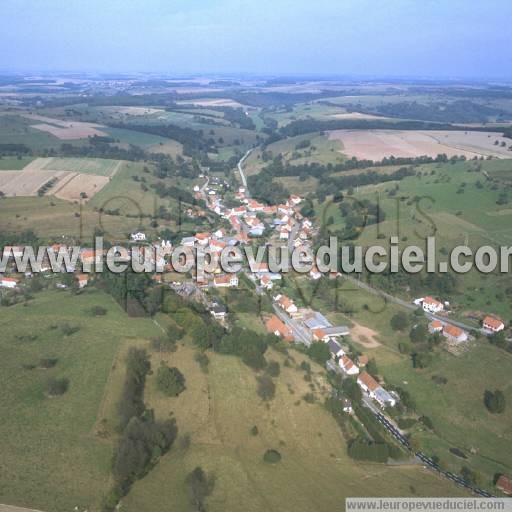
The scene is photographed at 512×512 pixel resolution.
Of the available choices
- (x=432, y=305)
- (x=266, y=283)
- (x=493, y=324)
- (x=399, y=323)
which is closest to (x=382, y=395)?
(x=399, y=323)

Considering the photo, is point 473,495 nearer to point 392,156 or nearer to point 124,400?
point 124,400

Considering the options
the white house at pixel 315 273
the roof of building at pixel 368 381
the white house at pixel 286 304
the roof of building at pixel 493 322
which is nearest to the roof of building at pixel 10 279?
the white house at pixel 286 304

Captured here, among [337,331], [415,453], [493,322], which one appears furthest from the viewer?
[337,331]

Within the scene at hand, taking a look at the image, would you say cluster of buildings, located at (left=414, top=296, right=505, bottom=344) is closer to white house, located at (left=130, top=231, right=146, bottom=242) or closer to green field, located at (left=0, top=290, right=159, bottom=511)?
green field, located at (left=0, top=290, right=159, bottom=511)

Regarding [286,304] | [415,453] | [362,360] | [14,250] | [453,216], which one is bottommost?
[415,453]

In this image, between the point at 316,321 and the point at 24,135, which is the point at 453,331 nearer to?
the point at 316,321

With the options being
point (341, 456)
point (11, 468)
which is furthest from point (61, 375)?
point (341, 456)

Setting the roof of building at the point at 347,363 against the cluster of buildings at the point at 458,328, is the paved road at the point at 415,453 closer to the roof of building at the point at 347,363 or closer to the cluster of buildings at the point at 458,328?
the roof of building at the point at 347,363
